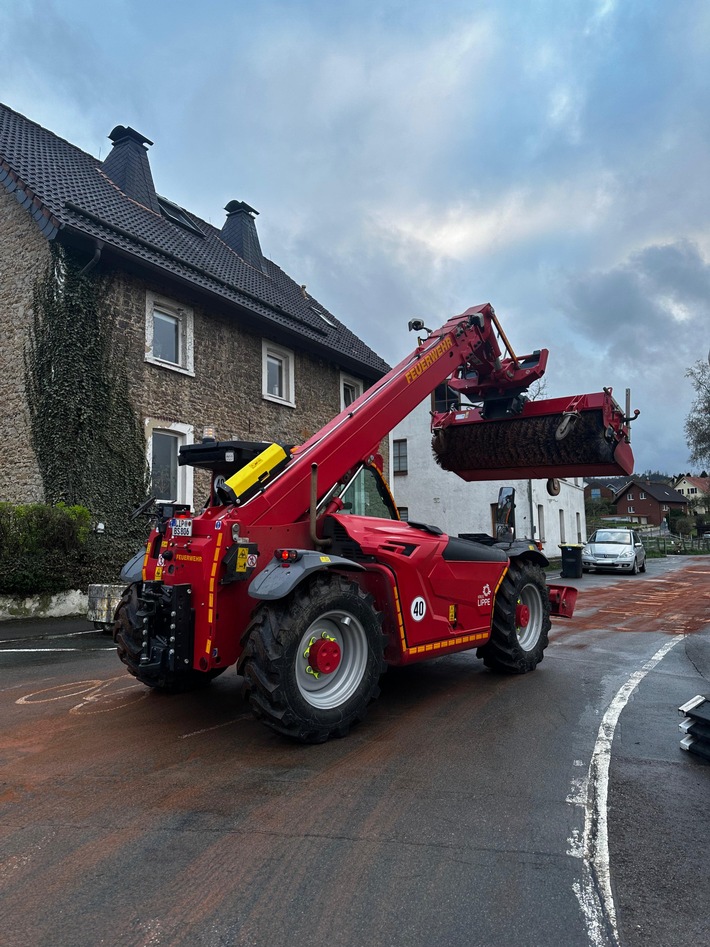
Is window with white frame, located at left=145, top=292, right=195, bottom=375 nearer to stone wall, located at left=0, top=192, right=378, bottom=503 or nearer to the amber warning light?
stone wall, located at left=0, top=192, right=378, bottom=503

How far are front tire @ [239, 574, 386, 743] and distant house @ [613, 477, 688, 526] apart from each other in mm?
95764

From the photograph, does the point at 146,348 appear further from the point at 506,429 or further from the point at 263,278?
the point at 506,429

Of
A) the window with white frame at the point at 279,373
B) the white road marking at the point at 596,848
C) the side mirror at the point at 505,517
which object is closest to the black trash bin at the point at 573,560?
the window with white frame at the point at 279,373

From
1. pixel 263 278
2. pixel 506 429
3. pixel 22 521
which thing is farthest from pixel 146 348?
pixel 506 429

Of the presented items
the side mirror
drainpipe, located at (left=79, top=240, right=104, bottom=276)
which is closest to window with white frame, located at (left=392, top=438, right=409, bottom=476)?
drainpipe, located at (left=79, top=240, right=104, bottom=276)

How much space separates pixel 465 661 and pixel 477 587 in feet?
5.58

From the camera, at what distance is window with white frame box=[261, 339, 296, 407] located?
17562mm

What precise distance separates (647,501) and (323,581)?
341 ft

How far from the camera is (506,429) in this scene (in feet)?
26.7

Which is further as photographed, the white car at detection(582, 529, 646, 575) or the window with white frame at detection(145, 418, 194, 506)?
the white car at detection(582, 529, 646, 575)

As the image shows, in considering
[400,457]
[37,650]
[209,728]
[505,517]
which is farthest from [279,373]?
[400,457]

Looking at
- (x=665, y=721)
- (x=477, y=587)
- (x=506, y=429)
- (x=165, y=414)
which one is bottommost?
(x=665, y=721)

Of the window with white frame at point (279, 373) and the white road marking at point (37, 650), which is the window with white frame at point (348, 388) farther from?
the white road marking at point (37, 650)

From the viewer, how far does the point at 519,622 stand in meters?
6.68
